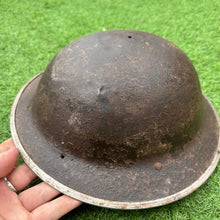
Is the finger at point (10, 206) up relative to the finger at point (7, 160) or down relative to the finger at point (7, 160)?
down

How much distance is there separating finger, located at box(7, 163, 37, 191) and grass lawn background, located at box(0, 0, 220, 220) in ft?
1.49

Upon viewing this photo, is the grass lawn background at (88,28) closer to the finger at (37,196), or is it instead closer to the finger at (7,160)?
the finger at (7,160)

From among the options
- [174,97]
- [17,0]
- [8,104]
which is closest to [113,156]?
[174,97]

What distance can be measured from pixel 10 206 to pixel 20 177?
0.17 metres

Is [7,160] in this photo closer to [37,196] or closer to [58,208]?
[37,196]

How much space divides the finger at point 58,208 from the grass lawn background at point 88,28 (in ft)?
2.47

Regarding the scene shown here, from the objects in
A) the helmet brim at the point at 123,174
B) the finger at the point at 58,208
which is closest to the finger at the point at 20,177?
the helmet brim at the point at 123,174

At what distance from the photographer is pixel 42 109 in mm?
1417

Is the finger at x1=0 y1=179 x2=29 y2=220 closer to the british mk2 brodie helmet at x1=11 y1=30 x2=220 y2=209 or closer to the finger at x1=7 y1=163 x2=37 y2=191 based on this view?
the finger at x1=7 y1=163 x2=37 y2=191

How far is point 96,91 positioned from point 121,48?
292mm

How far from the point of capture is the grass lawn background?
7.15 feet

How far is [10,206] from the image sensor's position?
134 cm

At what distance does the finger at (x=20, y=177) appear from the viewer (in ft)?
4.74

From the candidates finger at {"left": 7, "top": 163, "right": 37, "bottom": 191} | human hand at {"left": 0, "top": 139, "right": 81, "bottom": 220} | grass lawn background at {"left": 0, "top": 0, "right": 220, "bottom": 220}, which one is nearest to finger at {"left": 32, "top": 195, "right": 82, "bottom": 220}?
human hand at {"left": 0, "top": 139, "right": 81, "bottom": 220}
